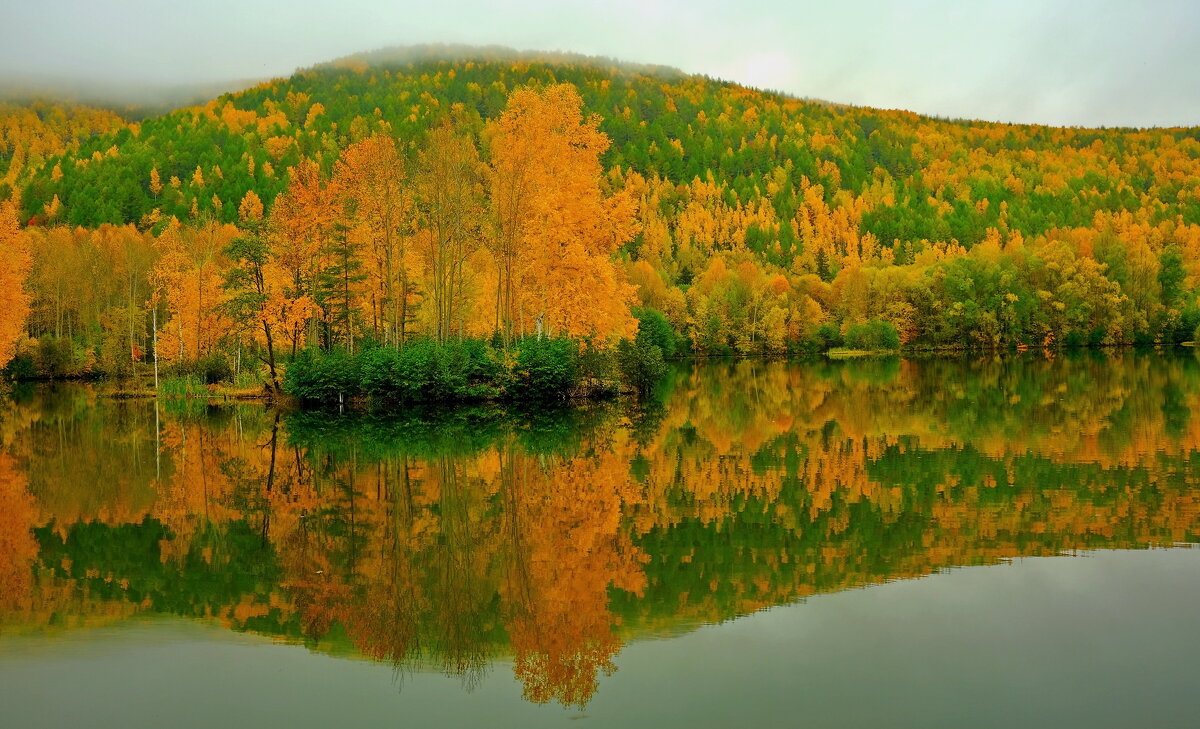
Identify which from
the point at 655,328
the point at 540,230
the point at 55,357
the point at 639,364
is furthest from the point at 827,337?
the point at 55,357

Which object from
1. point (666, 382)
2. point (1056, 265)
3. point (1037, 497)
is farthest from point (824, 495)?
point (1056, 265)

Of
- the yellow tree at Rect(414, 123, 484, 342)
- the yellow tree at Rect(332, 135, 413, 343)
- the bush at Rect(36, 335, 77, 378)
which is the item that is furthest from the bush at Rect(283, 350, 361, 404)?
the bush at Rect(36, 335, 77, 378)

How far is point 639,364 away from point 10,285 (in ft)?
112

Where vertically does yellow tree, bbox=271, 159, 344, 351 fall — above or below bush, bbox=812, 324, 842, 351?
above

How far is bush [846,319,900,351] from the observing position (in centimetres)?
9294

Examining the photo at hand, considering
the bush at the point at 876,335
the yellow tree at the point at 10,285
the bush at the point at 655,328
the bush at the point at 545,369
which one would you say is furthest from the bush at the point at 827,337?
the yellow tree at the point at 10,285

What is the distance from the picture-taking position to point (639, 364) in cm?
4028

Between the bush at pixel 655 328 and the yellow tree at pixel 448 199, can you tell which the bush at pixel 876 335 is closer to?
the bush at pixel 655 328

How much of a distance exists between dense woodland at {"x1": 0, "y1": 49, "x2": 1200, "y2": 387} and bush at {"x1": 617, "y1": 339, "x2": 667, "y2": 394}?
687 mm

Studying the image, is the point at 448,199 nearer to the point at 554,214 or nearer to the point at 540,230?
the point at 540,230

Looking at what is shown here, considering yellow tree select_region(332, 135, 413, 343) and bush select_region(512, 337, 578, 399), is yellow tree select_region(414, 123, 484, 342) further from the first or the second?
bush select_region(512, 337, 578, 399)

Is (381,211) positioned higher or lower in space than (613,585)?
higher

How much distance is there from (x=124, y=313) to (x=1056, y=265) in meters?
83.9

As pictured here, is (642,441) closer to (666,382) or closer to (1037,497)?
(1037,497)
